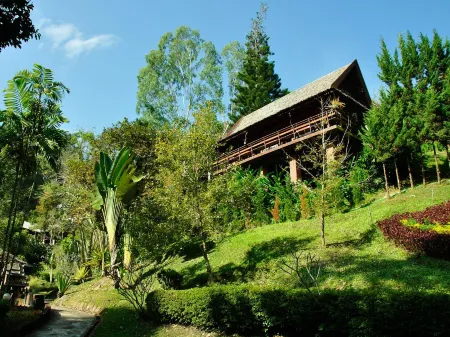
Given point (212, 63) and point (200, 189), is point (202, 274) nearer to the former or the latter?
point (200, 189)

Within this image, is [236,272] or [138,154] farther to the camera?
[138,154]

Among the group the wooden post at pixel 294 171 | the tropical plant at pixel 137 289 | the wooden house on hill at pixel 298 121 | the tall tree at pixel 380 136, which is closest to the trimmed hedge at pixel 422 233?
the tall tree at pixel 380 136

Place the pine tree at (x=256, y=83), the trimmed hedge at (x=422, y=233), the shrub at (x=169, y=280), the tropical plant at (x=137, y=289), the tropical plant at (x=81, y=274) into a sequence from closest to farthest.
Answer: the trimmed hedge at (x=422, y=233) < the tropical plant at (x=137, y=289) < the shrub at (x=169, y=280) < the tropical plant at (x=81, y=274) < the pine tree at (x=256, y=83)

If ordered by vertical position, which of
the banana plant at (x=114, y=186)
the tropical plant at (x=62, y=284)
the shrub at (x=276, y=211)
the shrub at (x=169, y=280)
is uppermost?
the banana plant at (x=114, y=186)

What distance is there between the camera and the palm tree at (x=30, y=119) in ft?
37.1

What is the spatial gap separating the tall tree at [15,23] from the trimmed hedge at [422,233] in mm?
10824

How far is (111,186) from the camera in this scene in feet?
50.0

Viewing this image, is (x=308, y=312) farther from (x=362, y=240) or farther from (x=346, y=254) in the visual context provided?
(x=362, y=240)

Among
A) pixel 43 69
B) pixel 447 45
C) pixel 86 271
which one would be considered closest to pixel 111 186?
pixel 43 69

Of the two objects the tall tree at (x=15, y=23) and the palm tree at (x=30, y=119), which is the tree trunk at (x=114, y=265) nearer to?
the palm tree at (x=30, y=119)

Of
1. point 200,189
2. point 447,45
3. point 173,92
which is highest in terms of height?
point 173,92

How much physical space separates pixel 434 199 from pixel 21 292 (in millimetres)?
23577

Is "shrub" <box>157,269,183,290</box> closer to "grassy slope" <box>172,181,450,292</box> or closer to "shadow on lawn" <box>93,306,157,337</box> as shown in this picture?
"grassy slope" <box>172,181,450,292</box>

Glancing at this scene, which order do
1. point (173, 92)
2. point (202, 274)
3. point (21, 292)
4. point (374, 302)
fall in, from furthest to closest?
point (173, 92) < point (21, 292) < point (202, 274) < point (374, 302)
